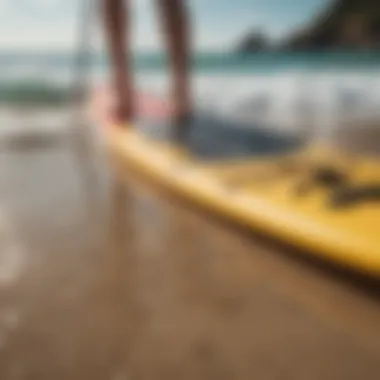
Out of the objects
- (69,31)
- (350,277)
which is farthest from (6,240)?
(69,31)

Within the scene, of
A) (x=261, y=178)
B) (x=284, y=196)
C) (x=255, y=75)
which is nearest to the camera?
(x=284, y=196)

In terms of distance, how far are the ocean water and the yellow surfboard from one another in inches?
20.3

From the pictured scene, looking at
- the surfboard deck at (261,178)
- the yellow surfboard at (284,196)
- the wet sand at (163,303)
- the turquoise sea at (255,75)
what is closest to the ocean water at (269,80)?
the turquoise sea at (255,75)

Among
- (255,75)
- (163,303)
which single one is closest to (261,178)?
(163,303)

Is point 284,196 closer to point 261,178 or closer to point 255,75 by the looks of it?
point 261,178

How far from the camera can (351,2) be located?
231cm

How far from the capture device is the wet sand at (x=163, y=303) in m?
1.12

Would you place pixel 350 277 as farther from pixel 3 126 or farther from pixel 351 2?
pixel 3 126

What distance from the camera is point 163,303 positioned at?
1.36m

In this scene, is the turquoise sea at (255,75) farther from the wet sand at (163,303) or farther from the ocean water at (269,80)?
the wet sand at (163,303)

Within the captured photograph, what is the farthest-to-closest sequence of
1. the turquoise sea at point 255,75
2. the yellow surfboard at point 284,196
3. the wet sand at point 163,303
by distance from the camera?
the turquoise sea at point 255,75, the yellow surfboard at point 284,196, the wet sand at point 163,303

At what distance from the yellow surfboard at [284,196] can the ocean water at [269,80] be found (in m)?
0.52

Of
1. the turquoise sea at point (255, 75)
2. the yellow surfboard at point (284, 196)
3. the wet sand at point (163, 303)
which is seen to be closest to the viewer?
the wet sand at point (163, 303)

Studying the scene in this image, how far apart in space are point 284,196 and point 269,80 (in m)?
1.41
